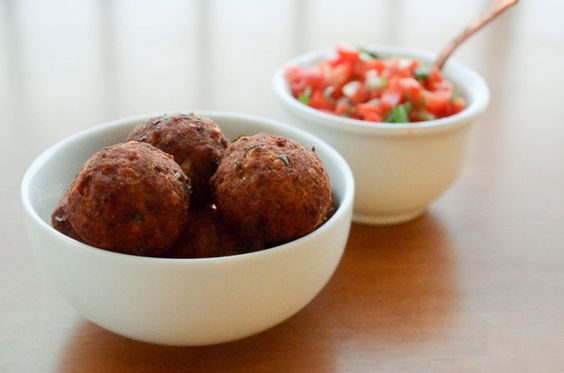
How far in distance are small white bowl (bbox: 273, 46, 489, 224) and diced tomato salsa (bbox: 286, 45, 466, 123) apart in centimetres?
6

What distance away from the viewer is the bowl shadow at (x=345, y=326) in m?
0.91

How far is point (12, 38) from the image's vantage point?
6.32 feet

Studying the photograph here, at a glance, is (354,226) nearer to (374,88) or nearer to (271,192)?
(374,88)

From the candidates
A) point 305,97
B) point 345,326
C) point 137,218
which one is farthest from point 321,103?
point 137,218

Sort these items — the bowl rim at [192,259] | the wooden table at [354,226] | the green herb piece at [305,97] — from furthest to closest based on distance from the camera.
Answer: the green herb piece at [305,97] → the wooden table at [354,226] → the bowl rim at [192,259]

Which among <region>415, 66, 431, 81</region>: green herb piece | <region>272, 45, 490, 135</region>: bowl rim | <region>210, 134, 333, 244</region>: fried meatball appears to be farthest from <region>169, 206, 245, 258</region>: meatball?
<region>415, 66, 431, 81</region>: green herb piece

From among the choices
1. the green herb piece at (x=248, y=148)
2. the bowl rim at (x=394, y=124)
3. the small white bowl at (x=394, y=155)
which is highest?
the green herb piece at (x=248, y=148)

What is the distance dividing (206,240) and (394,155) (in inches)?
16.1

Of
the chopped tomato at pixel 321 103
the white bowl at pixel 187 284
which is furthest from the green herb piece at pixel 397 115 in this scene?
the white bowl at pixel 187 284

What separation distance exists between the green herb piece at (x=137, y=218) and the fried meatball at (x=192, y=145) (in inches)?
5.6

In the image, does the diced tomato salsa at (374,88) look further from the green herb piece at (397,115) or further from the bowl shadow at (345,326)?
the bowl shadow at (345,326)

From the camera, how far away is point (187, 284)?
82 centimetres

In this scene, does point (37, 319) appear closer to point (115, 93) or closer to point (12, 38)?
point (115, 93)

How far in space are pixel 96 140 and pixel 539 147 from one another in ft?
2.87
